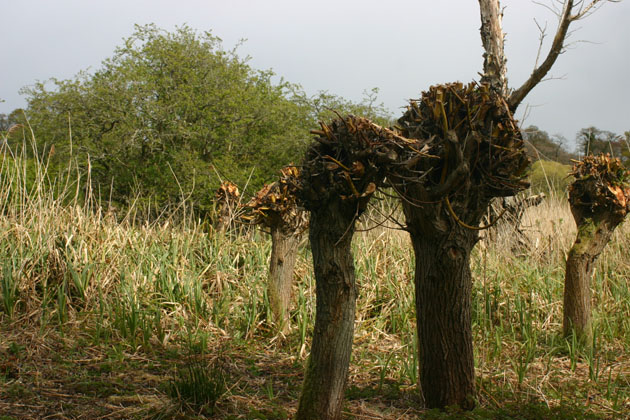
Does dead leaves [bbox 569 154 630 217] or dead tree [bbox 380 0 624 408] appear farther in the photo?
dead leaves [bbox 569 154 630 217]

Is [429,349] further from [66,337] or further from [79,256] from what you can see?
[79,256]

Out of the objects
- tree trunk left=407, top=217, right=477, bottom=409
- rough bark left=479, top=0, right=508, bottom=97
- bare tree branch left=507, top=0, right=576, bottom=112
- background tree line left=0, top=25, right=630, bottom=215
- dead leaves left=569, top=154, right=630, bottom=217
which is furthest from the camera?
background tree line left=0, top=25, right=630, bottom=215

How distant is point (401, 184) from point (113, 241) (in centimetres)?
396

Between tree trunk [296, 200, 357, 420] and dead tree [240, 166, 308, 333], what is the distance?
80.8 inches

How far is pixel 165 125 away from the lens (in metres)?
12.0

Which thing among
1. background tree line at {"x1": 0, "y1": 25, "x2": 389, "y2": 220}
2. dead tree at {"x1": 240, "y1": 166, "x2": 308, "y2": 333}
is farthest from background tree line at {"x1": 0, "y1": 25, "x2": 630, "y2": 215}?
dead tree at {"x1": 240, "y1": 166, "x2": 308, "y2": 333}

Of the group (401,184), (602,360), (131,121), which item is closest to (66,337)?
(401,184)

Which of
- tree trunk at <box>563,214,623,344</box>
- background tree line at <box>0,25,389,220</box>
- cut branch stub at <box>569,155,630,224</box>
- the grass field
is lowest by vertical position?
the grass field

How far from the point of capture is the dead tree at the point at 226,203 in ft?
20.0

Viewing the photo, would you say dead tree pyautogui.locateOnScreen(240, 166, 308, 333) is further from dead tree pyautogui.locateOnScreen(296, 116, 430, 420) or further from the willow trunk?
dead tree pyautogui.locateOnScreen(296, 116, 430, 420)

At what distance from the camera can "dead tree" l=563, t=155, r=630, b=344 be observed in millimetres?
4609

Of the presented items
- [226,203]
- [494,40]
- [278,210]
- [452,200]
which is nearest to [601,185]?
[452,200]

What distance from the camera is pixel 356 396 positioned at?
3291 mm

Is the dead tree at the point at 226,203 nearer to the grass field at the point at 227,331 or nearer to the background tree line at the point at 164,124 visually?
the grass field at the point at 227,331
